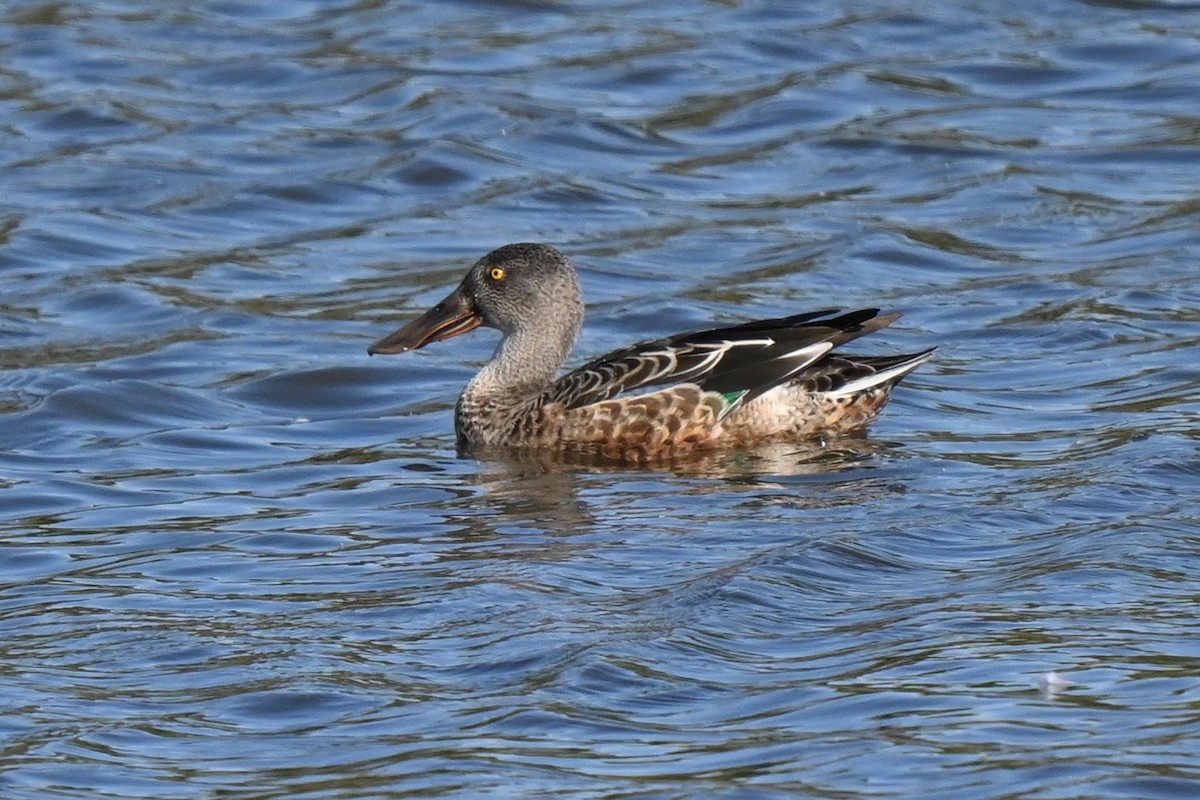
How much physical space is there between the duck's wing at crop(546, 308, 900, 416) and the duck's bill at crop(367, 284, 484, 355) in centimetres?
115

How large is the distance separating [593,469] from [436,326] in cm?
153

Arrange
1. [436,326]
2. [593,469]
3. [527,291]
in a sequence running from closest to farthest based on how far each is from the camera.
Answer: [593,469], [527,291], [436,326]

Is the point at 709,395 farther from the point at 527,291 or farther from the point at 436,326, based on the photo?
the point at 436,326

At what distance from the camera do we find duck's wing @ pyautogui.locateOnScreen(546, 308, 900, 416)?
1046 centimetres

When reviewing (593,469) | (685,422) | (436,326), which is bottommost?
(593,469)

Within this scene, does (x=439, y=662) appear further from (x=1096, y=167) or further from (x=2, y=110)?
(x=2, y=110)

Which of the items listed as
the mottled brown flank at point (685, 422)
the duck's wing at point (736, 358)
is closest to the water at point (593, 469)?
the mottled brown flank at point (685, 422)

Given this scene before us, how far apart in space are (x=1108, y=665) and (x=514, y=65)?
12486 millimetres

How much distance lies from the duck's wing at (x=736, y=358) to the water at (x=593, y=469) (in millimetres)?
350

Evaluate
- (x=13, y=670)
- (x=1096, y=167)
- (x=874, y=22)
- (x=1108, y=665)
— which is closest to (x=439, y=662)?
(x=13, y=670)

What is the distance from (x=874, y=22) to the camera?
63.4ft

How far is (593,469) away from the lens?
412 inches

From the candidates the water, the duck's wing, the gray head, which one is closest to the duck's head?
the gray head

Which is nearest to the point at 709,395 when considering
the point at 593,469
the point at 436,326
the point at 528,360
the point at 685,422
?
the point at 685,422
